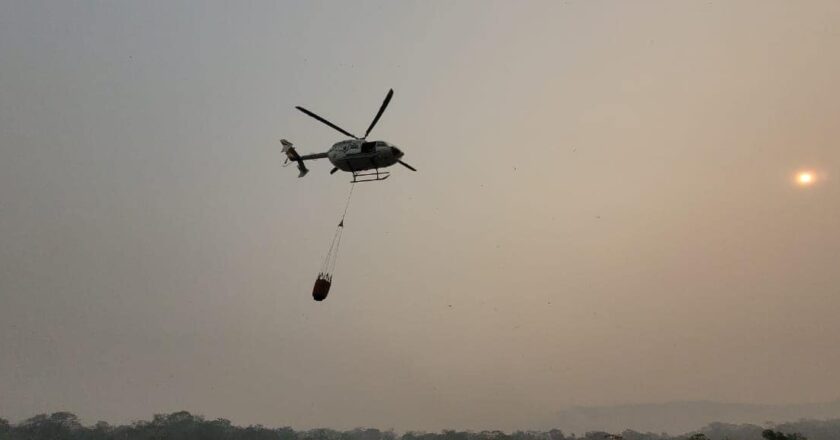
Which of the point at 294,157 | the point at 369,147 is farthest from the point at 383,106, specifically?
the point at 294,157

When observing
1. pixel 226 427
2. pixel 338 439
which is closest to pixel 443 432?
pixel 338 439

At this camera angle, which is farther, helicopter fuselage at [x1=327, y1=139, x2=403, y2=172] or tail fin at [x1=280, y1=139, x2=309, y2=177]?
tail fin at [x1=280, y1=139, x2=309, y2=177]

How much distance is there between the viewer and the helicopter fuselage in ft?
78.3

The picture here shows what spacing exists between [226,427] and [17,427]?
5516 centimetres

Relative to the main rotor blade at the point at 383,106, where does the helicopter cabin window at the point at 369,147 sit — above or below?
below

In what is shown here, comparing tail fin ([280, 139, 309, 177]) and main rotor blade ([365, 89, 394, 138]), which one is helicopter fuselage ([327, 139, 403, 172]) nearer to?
main rotor blade ([365, 89, 394, 138])

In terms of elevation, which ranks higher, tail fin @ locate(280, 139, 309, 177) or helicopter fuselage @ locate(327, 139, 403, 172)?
tail fin @ locate(280, 139, 309, 177)

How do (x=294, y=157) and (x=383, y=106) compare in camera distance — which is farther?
(x=294, y=157)

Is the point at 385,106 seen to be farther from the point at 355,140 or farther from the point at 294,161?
the point at 294,161

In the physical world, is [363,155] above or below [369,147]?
below

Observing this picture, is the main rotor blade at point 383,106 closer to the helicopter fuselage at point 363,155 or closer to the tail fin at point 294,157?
the helicopter fuselage at point 363,155

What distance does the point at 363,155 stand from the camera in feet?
79.2

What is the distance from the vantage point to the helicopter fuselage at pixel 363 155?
23.9 metres

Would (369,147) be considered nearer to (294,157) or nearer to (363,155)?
(363,155)
